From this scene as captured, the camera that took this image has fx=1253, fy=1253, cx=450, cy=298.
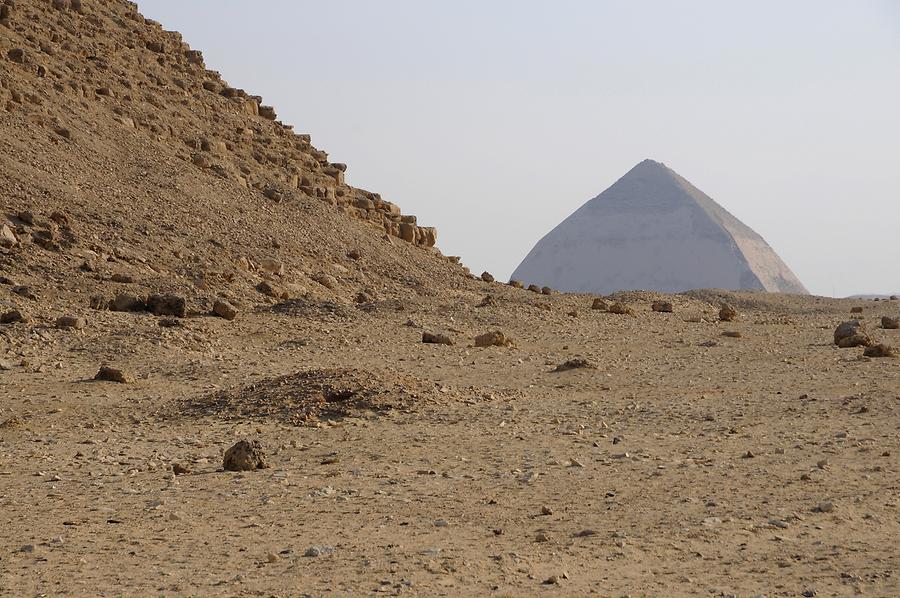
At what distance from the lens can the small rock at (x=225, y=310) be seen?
683 inches

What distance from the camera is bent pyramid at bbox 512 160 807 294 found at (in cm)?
8175

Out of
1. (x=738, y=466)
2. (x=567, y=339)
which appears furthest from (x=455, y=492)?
(x=567, y=339)

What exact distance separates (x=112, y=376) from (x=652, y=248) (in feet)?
246

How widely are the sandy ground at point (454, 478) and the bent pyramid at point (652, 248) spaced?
223ft

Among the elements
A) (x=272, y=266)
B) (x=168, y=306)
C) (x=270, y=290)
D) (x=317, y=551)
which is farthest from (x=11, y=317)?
(x=317, y=551)

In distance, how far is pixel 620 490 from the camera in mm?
7508

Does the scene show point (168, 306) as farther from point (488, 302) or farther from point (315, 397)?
point (315, 397)

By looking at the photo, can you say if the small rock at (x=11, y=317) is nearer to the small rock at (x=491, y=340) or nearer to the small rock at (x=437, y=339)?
the small rock at (x=437, y=339)

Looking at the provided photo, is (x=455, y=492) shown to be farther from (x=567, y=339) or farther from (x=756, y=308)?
(x=756, y=308)

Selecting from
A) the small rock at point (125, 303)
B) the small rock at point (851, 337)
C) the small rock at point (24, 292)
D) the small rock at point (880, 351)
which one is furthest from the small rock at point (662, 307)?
the small rock at point (24, 292)

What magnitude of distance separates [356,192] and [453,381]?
18.9 meters

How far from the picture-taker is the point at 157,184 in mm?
23453

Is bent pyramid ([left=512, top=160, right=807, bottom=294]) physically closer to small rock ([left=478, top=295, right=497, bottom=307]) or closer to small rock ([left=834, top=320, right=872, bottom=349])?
small rock ([left=478, top=295, right=497, bottom=307])

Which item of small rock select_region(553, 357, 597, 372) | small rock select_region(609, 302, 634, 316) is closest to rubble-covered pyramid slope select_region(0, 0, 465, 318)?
small rock select_region(609, 302, 634, 316)
